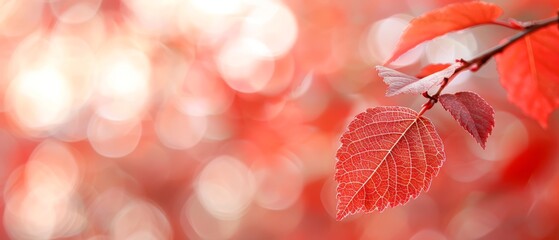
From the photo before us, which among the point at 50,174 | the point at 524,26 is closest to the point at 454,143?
the point at 524,26

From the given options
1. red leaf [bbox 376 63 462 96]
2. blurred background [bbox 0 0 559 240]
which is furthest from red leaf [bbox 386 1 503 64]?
blurred background [bbox 0 0 559 240]

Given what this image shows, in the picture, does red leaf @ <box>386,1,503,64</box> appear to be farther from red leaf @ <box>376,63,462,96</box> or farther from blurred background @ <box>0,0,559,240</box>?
blurred background @ <box>0,0,559,240</box>

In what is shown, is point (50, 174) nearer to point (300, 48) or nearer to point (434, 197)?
point (300, 48)

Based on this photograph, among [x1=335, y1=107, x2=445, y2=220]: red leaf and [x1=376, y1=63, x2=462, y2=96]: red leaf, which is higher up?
[x1=376, y1=63, x2=462, y2=96]: red leaf

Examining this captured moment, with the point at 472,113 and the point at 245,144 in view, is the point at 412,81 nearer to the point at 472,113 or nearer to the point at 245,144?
the point at 472,113

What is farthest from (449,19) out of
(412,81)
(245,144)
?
(245,144)

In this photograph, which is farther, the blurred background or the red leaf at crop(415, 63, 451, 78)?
the blurred background

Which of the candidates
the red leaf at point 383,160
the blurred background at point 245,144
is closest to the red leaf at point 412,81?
the red leaf at point 383,160
